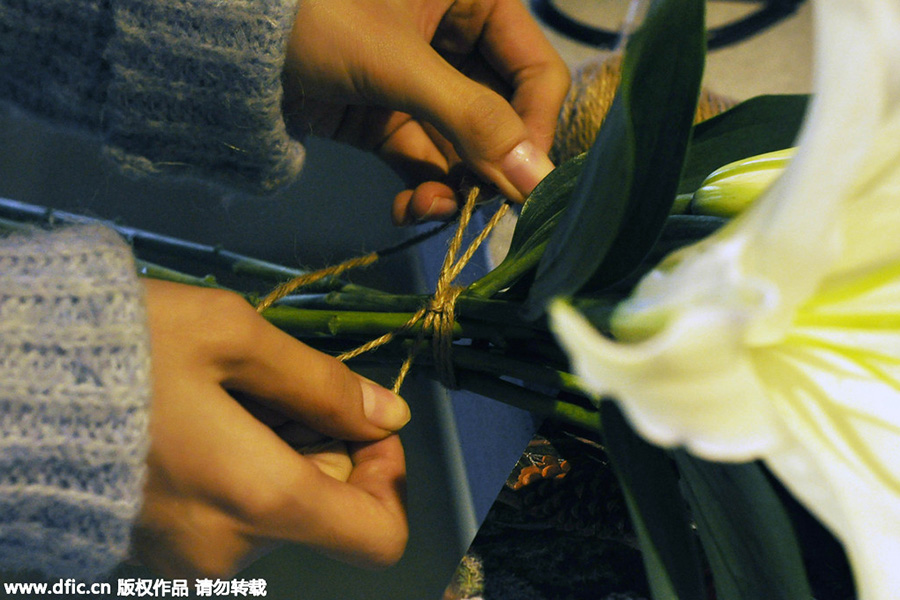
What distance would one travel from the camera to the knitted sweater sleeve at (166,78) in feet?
1.11

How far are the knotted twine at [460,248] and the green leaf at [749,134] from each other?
5 centimetres

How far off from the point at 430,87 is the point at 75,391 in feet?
0.74

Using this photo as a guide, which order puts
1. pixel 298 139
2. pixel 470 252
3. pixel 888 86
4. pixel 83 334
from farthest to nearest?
pixel 298 139, pixel 470 252, pixel 83 334, pixel 888 86

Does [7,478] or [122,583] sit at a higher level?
[7,478]

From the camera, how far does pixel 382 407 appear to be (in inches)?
12.3

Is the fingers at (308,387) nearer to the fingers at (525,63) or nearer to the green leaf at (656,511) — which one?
the green leaf at (656,511)

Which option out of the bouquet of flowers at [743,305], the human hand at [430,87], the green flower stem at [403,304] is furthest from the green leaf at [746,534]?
the human hand at [430,87]

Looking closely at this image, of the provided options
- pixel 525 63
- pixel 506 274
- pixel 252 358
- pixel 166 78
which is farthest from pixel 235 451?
pixel 525 63

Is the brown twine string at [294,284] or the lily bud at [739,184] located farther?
the brown twine string at [294,284]

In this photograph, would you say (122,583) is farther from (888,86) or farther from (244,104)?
(888,86)

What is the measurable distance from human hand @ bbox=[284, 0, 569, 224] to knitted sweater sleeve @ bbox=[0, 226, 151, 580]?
0.18m

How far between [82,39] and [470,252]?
0.26 m

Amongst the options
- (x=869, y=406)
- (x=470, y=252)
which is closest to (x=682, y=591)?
(x=869, y=406)

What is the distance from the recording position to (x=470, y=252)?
0.35 m
